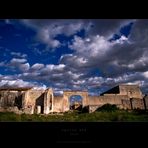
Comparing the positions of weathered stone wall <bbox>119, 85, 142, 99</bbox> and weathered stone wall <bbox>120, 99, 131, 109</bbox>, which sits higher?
weathered stone wall <bbox>119, 85, 142, 99</bbox>

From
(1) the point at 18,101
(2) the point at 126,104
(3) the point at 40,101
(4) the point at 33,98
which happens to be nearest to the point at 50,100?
(3) the point at 40,101

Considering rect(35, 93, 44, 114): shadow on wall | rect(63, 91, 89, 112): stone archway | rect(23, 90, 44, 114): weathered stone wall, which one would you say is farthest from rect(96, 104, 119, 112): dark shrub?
rect(23, 90, 44, 114): weathered stone wall

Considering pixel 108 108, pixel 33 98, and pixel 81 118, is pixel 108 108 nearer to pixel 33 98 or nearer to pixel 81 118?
pixel 33 98

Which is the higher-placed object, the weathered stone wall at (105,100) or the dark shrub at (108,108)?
the weathered stone wall at (105,100)

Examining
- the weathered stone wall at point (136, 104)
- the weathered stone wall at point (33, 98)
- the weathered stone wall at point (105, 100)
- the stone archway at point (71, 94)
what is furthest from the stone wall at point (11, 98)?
the weathered stone wall at point (136, 104)

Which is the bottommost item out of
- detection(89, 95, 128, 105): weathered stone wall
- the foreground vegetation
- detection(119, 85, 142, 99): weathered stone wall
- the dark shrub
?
the foreground vegetation

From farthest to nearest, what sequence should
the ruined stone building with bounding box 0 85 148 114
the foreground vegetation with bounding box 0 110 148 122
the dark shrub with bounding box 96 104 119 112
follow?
the ruined stone building with bounding box 0 85 148 114
the dark shrub with bounding box 96 104 119 112
the foreground vegetation with bounding box 0 110 148 122

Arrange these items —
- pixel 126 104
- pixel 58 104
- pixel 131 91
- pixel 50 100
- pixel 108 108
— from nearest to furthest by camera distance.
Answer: pixel 108 108 → pixel 58 104 → pixel 50 100 → pixel 126 104 → pixel 131 91

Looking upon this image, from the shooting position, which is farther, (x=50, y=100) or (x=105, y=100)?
(x=105, y=100)

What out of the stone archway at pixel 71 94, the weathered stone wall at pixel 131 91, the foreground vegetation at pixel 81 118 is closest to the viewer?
the foreground vegetation at pixel 81 118

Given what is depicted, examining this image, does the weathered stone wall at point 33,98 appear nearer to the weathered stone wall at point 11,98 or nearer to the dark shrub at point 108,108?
the weathered stone wall at point 11,98

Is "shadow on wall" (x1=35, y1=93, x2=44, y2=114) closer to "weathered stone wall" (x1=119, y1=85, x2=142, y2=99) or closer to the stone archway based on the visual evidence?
the stone archway

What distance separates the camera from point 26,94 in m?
21.7
